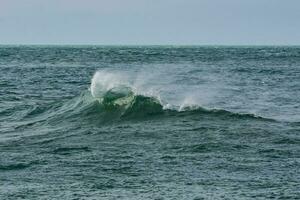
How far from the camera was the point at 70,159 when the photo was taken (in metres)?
14.9

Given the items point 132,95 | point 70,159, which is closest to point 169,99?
point 132,95

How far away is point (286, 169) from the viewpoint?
45.0 feet

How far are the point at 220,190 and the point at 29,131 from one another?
9.43m

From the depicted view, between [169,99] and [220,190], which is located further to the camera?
[169,99]

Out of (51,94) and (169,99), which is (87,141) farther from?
(51,94)

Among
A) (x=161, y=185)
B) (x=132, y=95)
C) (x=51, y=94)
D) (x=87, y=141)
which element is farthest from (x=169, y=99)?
(x=161, y=185)

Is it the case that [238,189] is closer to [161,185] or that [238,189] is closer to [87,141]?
[161,185]

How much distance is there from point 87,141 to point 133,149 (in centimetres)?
183

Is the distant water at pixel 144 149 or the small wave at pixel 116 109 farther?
the small wave at pixel 116 109

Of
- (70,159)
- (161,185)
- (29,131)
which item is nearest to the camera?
(161,185)

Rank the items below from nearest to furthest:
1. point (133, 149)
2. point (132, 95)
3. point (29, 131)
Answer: point (133, 149) → point (29, 131) → point (132, 95)

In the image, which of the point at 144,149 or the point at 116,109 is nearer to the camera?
the point at 144,149

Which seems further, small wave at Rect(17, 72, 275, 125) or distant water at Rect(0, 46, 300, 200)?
small wave at Rect(17, 72, 275, 125)

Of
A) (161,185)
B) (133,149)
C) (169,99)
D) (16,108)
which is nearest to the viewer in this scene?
(161,185)
